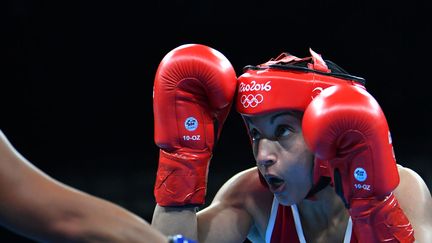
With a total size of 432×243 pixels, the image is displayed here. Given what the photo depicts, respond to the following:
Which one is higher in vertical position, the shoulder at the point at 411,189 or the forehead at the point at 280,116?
the forehead at the point at 280,116

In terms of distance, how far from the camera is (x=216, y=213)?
260 cm

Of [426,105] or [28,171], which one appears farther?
[426,105]

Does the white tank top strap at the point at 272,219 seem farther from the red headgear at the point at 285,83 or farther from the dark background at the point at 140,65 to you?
the dark background at the point at 140,65

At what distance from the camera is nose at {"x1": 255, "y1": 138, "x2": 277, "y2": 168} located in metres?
2.29

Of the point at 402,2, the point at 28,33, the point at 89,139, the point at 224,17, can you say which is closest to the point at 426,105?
the point at 402,2

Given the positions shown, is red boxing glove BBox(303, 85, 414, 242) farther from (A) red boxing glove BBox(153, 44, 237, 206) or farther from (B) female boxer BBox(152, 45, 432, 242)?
(A) red boxing glove BBox(153, 44, 237, 206)

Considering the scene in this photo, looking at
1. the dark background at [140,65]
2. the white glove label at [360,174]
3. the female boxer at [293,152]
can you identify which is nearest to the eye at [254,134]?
the female boxer at [293,152]

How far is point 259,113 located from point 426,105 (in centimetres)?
318

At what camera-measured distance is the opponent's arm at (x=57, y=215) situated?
1.26 m

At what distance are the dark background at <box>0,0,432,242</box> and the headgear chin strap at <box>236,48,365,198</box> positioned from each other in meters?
2.62

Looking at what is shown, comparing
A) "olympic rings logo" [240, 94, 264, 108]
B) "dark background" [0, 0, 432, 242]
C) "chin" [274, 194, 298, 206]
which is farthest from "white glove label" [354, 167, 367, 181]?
"dark background" [0, 0, 432, 242]

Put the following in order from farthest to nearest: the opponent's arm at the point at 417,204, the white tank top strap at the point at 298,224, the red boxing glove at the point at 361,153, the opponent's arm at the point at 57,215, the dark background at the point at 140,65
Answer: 1. the dark background at the point at 140,65
2. the white tank top strap at the point at 298,224
3. the opponent's arm at the point at 417,204
4. the red boxing glove at the point at 361,153
5. the opponent's arm at the point at 57,215

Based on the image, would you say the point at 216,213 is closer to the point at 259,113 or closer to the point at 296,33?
the point at 259,113

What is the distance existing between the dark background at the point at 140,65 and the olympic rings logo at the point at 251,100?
2.65 metres
